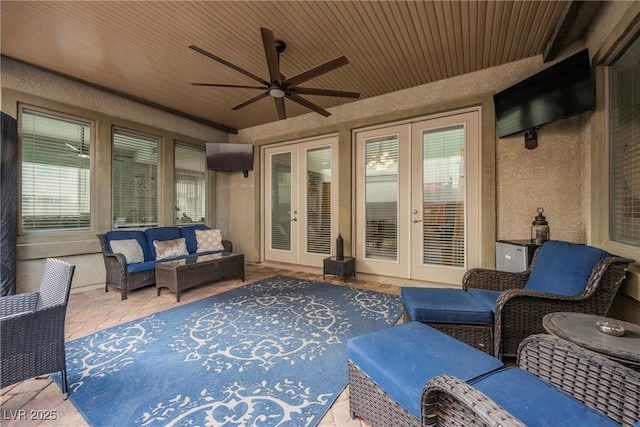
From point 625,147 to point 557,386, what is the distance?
212 centimetres

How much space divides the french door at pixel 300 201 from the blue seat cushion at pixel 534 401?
382cm

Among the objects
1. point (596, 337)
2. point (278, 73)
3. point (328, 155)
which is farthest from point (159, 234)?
point (596, 337)

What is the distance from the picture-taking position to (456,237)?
147 inches

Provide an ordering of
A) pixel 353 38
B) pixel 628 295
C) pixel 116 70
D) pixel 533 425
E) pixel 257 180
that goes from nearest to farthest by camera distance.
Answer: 1. pixel 533 425
2. pixel 628 295
3. pixel 353 38
4. pixel 116 70
5. pixel 257 180

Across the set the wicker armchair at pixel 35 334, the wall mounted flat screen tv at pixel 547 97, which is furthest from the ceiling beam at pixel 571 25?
the wicker armchair at pixel 35 334

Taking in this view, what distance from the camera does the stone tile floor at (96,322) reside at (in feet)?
4.84

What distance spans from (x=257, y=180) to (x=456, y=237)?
4.05 meters

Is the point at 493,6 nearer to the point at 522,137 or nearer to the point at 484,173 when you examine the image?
the point at 522,137

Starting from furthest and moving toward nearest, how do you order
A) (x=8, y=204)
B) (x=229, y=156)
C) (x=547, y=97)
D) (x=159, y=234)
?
(x=229, y=156) < (x=159, y=234) < (x=8, y=204) < (x=547, y=97)

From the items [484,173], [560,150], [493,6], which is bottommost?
[484,173]

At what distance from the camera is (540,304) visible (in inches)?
69.7

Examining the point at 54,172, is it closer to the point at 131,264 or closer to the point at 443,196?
the point at 131,264

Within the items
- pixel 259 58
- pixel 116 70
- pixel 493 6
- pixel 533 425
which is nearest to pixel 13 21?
pixel 116 70

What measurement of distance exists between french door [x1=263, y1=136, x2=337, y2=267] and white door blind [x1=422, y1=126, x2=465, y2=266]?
1627 millimetres
